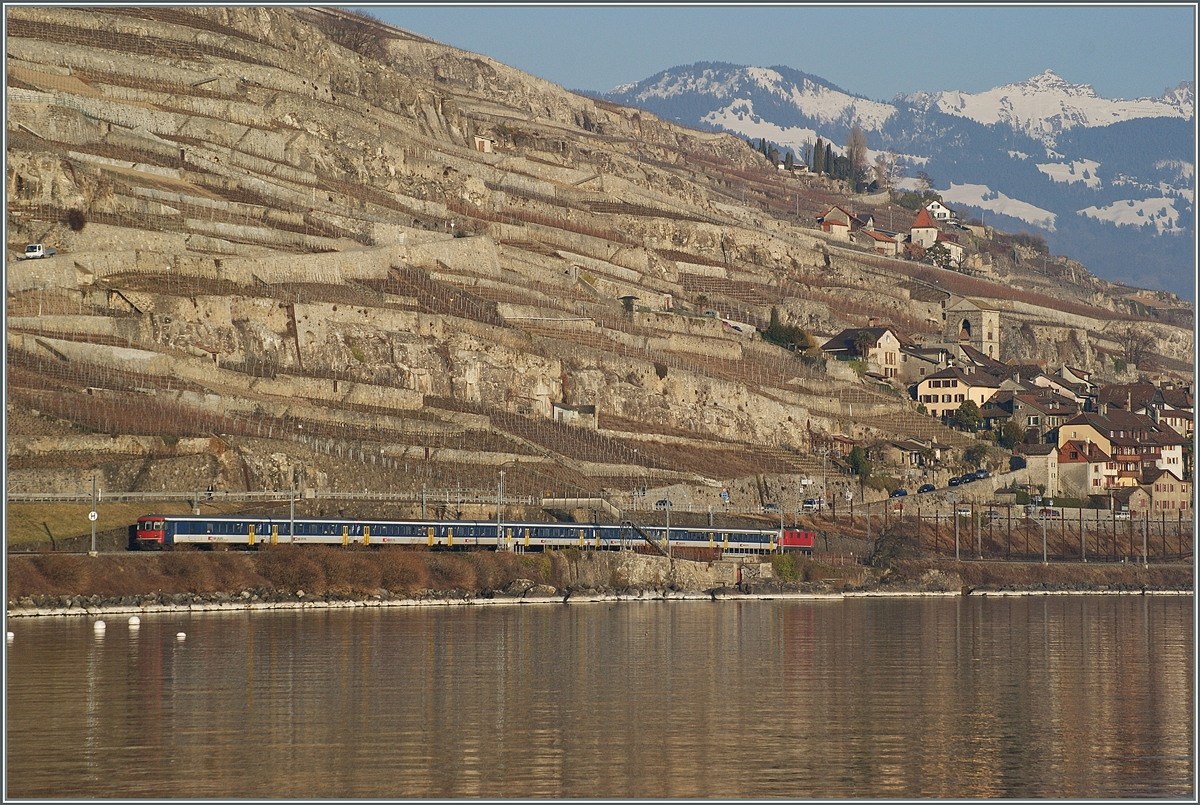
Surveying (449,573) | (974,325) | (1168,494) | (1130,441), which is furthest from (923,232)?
(449,573)

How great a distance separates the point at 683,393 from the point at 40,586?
54.0 meters

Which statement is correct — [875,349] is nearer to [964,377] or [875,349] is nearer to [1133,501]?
[964,377]

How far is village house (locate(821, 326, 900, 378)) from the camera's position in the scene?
126 m

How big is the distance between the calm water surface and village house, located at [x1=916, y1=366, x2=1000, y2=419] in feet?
212

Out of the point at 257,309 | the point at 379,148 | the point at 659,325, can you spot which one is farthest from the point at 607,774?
the point at 379,148

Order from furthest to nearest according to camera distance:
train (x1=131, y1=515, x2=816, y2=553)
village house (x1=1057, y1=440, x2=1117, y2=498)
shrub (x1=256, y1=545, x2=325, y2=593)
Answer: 1. village house (x1=1057, y1=440, x2=1117, y2=498)
2. shrub (x1=256, y1=545, x2=325, y2=593)
3. train (x1=131, y1=515, x2=816, y2=553)

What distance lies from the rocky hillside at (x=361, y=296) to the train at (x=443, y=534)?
5.22m

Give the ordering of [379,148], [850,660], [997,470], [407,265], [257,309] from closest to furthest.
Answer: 1. [850,660]
2. [257,309]
3. [407,265]
4. [997,470]
5. [379,148]

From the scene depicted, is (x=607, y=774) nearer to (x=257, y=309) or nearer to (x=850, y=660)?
(x=850, y=660)

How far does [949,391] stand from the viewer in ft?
409

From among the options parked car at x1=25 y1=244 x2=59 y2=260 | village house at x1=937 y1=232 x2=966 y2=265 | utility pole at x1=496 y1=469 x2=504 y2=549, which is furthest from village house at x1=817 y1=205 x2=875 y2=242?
parked car at x1=25 y1=244 x2=59 y2=260

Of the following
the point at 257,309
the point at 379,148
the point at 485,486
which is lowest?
the point at 485,486

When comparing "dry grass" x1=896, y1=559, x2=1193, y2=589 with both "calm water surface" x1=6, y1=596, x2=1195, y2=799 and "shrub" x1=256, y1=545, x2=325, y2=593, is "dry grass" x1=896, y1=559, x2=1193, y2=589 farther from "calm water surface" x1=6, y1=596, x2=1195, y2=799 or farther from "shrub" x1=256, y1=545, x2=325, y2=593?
"shrub" x1=256, y1=545, x2=325, y2=593

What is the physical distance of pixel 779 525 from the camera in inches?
3551
